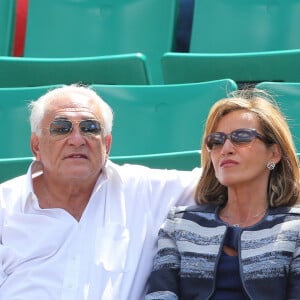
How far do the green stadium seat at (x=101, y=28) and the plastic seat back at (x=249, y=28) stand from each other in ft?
0.49

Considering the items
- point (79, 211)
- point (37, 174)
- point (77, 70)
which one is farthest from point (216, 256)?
point (77, 70)

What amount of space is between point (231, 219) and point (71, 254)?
0.39m

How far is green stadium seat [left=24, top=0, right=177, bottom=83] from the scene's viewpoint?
161 inches

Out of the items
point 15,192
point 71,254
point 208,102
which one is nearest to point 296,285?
point 71,254

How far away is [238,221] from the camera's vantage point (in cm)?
236

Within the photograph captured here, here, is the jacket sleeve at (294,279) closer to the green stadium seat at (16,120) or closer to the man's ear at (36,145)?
the man's ear at (36,145)

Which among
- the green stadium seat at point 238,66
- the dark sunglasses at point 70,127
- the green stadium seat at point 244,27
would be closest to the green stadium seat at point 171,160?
the dark sunglasses at point 70,127

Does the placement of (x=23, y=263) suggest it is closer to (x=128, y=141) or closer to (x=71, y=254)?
(x=71, y=254)

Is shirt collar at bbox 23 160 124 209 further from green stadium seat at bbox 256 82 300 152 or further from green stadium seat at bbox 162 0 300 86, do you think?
green stadium seat at bbox 162 0 300 86

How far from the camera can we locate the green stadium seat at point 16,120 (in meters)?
3.12

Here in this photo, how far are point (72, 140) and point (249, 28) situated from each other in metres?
1.70

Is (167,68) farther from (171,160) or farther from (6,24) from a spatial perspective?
(6,24)

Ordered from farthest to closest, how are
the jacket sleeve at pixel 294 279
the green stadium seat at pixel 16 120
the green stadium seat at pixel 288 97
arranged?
1. the green stadium seat at pixel 16 120
2. the green stadium seat at pixel 288 97
3. the jacket sleeve at pixel 294 279

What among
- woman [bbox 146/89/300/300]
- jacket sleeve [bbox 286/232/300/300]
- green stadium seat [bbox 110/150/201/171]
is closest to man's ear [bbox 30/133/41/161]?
green stadium seat [bbox 110/150/201/171]
